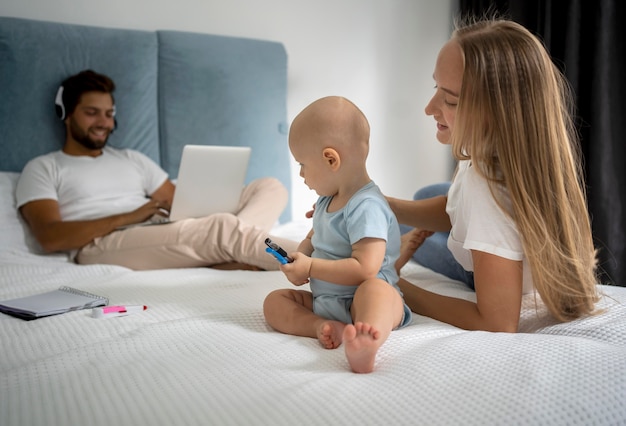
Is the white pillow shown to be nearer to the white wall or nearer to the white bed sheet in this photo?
the white bed sheet

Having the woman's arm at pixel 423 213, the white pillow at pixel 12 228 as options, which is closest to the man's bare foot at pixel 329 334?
the woman's arm at pixel 423 213

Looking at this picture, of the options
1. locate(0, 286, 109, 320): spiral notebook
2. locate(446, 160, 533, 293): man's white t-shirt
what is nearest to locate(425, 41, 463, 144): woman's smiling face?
locate(446, 160, 533, 293): man's white t-shirt

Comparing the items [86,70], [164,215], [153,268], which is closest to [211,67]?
[86,70]

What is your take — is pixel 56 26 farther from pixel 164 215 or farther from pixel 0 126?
pixel 164 215

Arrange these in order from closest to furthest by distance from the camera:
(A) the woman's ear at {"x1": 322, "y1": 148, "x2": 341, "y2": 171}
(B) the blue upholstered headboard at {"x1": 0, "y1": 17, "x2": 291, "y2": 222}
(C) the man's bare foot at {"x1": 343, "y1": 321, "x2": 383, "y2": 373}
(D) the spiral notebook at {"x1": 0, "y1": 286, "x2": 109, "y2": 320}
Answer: (C) the man's bare foot at {"x1": 343, "y1": 321, "x2": 383, "y2": 373}
(A) the woman's ear at {"x1": 322, "y1": 148, "x2": 341, "y2": 171}
(D) the spiral notebook at {"x1": 0, "y1": 286, "x2": 109, "y2": 320}
(B) the blue upholstered headboard at {"x1": 0, "y1": 17, "x2": 291, "y2": 222}

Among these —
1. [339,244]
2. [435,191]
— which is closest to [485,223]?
[339,244]

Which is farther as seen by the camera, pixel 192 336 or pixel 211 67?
pixel 211 67

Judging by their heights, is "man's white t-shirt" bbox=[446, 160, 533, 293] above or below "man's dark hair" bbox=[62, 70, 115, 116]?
below

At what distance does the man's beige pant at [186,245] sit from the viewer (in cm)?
192

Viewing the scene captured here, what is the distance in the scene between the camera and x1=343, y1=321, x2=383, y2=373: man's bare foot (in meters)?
0.96

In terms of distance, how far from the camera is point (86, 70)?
2408mm

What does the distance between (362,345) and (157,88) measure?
6.58ft

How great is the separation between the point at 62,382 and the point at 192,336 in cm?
28

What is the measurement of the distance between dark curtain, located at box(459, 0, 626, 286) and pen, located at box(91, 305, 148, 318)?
191 centimetres
